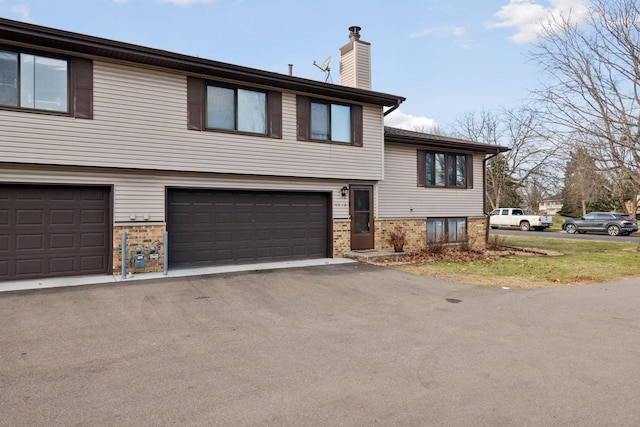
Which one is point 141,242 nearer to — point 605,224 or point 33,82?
point 33,82

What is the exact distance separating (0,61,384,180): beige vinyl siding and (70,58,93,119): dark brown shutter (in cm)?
12

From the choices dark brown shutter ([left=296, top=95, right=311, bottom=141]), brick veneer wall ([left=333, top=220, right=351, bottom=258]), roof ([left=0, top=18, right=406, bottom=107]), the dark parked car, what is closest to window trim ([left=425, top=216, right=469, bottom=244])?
brick veneer wall ([left=333, top=220, right=351, bottom=258])

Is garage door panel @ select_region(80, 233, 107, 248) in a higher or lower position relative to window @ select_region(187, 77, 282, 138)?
lower

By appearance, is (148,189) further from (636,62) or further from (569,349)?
(636,62)

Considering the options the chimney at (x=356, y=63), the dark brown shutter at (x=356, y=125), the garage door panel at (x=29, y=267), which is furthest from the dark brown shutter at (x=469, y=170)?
the garage door panel at (x=29, y=267)

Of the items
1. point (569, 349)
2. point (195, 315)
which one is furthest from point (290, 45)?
point (569, 349)

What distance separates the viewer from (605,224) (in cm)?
2736

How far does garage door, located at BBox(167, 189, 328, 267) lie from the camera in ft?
35.1

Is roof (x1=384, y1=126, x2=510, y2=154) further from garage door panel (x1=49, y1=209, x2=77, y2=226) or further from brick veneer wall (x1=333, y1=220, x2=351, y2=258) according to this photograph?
garage door panel (x1=49, y1=209, x2=77, y2=226)

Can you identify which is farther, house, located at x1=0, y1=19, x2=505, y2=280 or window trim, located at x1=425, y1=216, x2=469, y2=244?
window trim, located at x1=425, y1=216, x2=469, y2=244

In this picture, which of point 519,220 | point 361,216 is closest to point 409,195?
point 361,216

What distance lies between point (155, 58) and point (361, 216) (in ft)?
25.1

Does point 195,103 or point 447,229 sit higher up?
point 195,103

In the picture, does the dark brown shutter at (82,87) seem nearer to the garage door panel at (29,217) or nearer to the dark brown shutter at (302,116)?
the garage door panel at (29,217)
